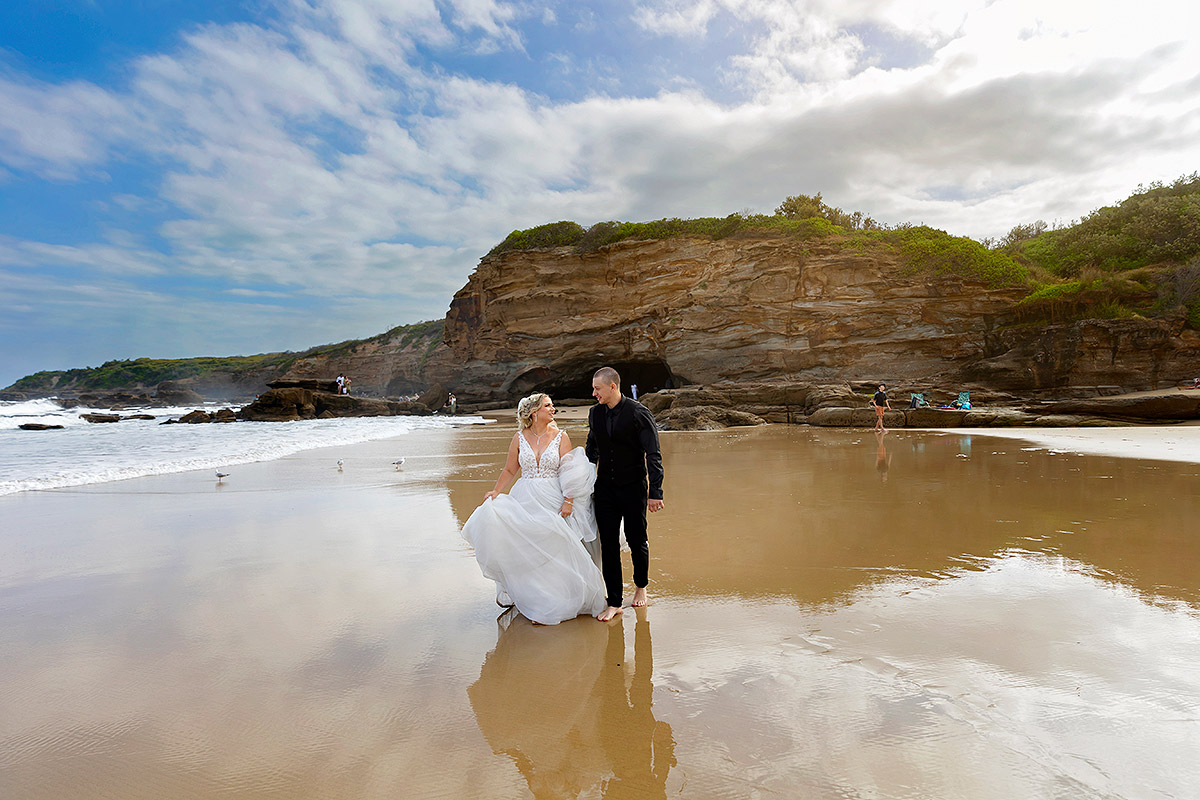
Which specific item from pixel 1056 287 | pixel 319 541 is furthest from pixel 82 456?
pixel 1056 287

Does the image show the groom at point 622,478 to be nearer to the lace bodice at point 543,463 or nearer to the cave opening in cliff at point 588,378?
the lace bodice at point 543,463

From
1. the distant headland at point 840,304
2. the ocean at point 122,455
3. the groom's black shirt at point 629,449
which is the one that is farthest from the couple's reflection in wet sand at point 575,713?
the distant headland at point 840,304

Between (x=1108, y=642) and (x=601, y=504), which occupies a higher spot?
(x=601, y=504)

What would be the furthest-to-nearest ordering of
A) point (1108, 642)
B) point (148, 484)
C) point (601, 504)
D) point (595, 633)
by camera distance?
point (148, 484) < point (601, 504) < point (595, 633) < point (1108, 642)

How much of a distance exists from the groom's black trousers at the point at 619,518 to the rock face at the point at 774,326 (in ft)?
82.4

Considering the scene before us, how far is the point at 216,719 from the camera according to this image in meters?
2.70

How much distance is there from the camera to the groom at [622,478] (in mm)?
4164

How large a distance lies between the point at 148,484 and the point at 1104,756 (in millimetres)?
12834

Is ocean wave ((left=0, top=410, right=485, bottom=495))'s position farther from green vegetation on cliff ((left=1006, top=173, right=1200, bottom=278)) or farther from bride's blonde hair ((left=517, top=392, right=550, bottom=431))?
green vegetation on cliff ((left=1006, top=173, right=1200, bottom=278))

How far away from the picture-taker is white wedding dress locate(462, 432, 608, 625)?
389 centimetres

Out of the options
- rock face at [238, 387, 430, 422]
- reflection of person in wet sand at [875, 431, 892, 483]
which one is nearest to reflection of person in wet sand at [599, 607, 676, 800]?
reflection of person in wet sand at [875, 431, 892, 483]

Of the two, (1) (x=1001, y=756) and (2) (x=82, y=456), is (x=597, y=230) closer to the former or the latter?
(2) (x=82, y=456)

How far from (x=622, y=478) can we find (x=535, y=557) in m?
0.83

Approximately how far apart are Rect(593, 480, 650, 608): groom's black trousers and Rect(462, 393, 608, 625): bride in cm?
12
